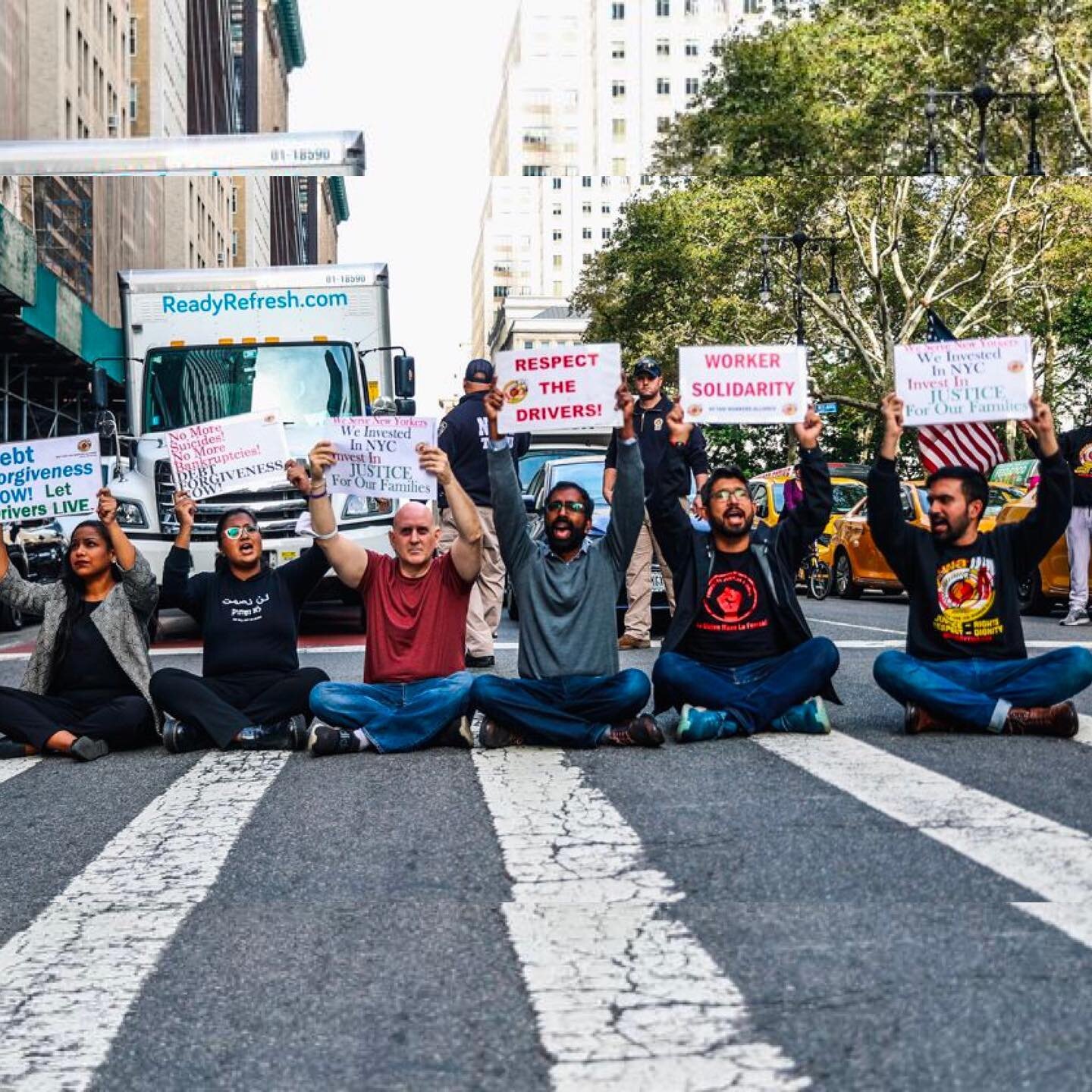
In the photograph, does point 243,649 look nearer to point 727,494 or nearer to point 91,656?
point 91,656

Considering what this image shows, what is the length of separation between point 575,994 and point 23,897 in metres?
2.06

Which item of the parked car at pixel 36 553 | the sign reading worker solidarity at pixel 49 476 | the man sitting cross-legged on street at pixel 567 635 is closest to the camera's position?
the man sitting cross-legged on street at pixel 567 635

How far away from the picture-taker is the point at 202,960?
4.36m

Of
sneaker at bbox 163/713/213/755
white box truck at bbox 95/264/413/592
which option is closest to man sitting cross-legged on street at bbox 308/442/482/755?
sneaker at bbox 163/713/213/755

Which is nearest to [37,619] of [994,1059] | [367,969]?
[367,969]

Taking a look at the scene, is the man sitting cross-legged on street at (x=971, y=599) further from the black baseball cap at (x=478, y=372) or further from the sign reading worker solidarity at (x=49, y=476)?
the sign reading worker solidarity at (x=49, y=476)

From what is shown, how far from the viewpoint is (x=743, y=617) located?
839 centimetres

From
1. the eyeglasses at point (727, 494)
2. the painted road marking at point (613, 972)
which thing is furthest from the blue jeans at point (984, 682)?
the painted road marking at point (613, 972)

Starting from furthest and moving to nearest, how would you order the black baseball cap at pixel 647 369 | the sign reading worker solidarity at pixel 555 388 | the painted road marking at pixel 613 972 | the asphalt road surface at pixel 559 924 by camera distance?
the black baseball cap at pixel 647 369 < the sign reading worker solidarity at pixel 555 388 < the asphalt road surface at pixel 559 924 < the painted road marking at pixel 613 972

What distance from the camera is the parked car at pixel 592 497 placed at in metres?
14.5

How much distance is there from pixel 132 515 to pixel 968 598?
8980 millimetres

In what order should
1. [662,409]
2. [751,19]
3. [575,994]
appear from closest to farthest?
1. [575,994]
2. [662,409]
3. [751,19]

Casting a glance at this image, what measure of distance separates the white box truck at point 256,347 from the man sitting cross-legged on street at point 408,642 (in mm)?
8003

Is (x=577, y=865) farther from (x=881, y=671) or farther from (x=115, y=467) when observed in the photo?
(x=115, y=467)
